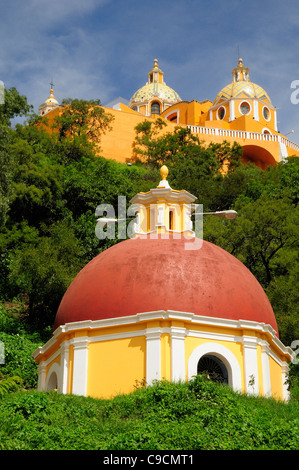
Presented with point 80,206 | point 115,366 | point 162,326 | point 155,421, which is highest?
point 80,206

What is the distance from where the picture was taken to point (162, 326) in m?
13.9

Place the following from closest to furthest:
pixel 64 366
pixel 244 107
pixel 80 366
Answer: pixel 80 366 < pixel 64 366 < pixel 244 107

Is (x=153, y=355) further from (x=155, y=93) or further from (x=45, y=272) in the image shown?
(x=155, y=93)

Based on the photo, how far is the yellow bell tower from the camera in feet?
54.6

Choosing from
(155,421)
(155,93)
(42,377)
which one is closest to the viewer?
(155,421)

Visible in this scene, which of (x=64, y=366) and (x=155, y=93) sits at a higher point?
(x=155, y=93)

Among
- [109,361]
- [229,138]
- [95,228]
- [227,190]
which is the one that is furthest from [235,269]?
[229,138]

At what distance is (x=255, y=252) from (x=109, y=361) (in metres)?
10.6

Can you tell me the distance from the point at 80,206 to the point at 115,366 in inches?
636

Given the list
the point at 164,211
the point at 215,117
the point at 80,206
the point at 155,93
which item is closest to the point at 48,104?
the point at 155,93

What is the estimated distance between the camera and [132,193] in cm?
2927

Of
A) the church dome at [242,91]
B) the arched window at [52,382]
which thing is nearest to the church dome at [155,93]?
the church dome at [242,91]

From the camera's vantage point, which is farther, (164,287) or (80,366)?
(164,287)

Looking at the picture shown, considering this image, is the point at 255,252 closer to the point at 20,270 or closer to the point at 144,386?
the point at 20,270
